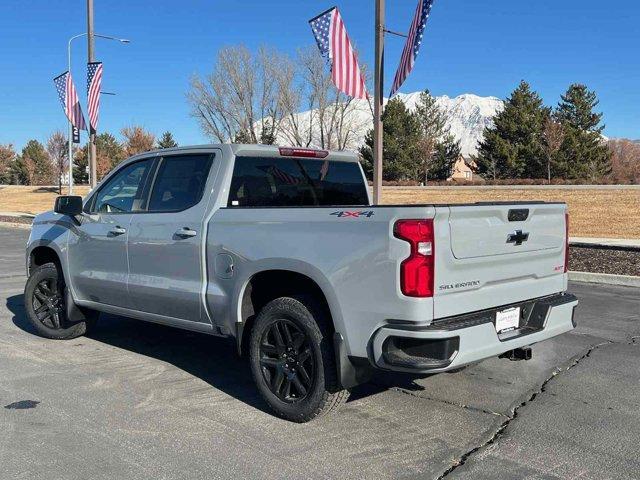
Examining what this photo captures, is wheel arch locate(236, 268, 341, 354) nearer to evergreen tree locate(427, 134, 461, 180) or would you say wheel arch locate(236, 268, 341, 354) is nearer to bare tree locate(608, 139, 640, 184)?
bare tree locate(608, 139, 640, 184)

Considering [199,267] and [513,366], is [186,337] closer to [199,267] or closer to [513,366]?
[199,267]

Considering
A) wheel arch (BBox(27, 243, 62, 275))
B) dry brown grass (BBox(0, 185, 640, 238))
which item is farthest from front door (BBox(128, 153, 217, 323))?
dry brown grass (BBox(0, 185, 640, 238))

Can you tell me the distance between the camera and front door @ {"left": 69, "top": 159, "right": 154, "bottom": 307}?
A: 17.9 feet

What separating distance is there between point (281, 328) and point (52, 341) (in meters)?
3.31

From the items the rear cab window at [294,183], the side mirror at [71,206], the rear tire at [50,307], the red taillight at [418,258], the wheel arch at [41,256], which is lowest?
the rear tire at [50,307]

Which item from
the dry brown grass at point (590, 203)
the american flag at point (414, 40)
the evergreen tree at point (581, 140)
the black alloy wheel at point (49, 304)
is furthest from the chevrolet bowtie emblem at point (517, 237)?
the evergreen tree at point (581, 140)

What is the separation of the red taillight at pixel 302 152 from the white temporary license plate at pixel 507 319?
230 centimetres

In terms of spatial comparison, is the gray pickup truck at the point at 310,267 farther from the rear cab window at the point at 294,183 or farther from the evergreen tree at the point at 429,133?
the evergreen tree at the point at 429,133

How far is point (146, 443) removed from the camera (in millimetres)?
3859

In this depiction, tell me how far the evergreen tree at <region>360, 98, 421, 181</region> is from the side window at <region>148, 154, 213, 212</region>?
177 ft

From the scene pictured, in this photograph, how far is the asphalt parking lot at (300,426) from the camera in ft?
11.6

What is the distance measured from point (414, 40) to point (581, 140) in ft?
172

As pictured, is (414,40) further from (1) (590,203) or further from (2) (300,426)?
(1) (590,203)

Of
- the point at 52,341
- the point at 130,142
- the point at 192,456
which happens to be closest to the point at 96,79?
the point at 52,341
